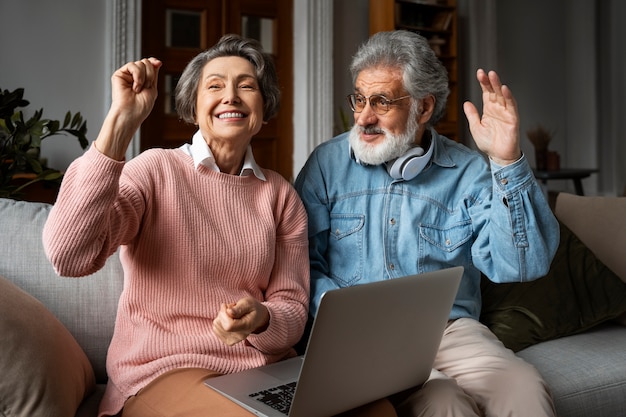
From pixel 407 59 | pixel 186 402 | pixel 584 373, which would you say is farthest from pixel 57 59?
pixel 584 373

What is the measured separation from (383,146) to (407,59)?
25 cm

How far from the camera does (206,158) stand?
151cm

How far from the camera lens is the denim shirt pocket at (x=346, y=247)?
1809mm

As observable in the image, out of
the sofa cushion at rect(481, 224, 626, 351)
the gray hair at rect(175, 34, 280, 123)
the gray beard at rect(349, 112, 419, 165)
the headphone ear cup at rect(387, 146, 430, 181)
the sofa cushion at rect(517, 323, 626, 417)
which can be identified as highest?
the gray hair at rect(175, 34, 280, 123)

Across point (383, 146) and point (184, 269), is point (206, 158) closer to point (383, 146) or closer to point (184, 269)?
point (184, 269)

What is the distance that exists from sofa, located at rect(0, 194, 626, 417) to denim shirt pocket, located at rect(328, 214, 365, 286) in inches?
19.8

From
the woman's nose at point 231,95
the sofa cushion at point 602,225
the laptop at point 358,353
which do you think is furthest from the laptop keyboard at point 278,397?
the sofa cushion at point 602,225

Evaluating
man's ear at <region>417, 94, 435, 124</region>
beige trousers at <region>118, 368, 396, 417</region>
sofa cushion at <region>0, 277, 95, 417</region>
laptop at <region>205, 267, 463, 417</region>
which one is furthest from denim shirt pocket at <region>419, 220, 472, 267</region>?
sofa cushion at <region>0, 277, 95, 417</region>

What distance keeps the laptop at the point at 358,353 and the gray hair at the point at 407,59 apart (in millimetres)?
684

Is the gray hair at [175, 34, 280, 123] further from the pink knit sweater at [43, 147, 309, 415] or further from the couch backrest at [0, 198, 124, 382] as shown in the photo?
the couch backrest at [0, 198, 124, 382]

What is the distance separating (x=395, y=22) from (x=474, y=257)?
394cm

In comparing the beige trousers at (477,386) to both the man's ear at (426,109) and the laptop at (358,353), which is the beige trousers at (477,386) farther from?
the man's ear at (426,109)

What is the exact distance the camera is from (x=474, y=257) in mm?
1785

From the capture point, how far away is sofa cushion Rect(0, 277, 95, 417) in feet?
3.97
